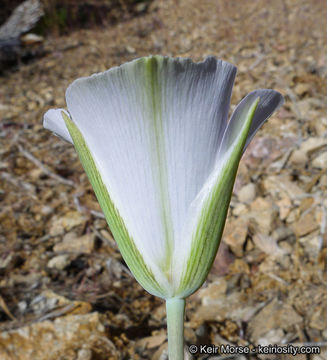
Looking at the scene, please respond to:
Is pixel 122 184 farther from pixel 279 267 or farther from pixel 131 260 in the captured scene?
pixel 279 267

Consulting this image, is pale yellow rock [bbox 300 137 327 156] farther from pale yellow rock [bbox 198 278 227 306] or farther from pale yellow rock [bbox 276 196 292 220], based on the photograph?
pale yellow rock [bbox 198 278 227 306]

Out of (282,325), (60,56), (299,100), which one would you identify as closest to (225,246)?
(282,325)

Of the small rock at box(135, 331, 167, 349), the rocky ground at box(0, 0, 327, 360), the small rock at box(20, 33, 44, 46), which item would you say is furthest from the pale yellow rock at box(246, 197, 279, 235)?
the small rock at box(20, 33, 44, 46)

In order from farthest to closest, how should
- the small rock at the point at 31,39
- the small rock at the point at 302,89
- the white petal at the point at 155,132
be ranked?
the small rock at the point at 31,39
the small rock at the point at 302,89
the white petal at the point at 155,132

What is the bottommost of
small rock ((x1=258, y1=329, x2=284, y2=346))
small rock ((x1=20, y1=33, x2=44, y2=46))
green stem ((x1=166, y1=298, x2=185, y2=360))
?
small rock ((x1=258, y1=329, x2=284, y2=346))

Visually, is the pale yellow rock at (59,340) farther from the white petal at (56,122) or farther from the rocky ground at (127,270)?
the white petal at (56,122)

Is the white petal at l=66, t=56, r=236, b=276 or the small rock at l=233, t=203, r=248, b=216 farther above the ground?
the white petal at l=66, t=56, r=236, b=276

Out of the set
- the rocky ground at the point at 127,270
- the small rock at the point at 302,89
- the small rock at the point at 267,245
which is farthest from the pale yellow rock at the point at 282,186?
the small rock at the point at 302,89
